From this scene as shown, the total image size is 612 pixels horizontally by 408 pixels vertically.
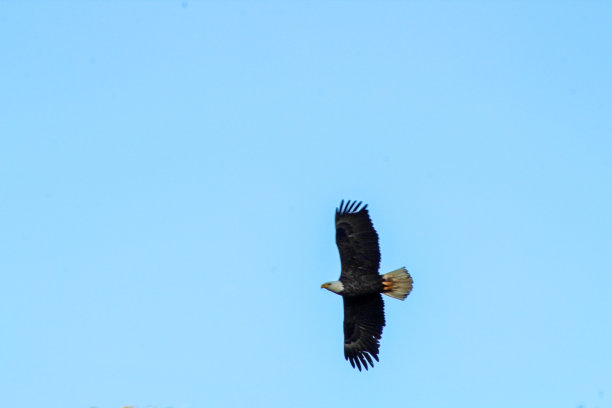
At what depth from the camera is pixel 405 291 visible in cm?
2014

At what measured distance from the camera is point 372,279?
20125mm

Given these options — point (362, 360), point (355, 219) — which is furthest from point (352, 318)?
point (355, 219)

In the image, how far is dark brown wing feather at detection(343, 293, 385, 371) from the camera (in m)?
20.8

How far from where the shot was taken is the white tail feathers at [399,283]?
66.0 ft

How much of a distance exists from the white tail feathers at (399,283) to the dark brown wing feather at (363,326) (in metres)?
0.62

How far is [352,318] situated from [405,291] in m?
1.43

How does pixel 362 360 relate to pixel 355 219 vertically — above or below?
below

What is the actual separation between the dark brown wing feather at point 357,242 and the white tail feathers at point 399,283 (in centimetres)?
27

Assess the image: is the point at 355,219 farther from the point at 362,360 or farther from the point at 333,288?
the point at 362,360

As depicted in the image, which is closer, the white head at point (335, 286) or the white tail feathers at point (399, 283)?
the white tail feathers at point (399, 283)

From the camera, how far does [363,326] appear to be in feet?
68.5

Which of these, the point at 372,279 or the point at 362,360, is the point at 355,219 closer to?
the point at 372,279

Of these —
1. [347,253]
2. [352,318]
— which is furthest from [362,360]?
[347,253]

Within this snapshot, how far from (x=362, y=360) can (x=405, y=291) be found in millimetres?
1826
